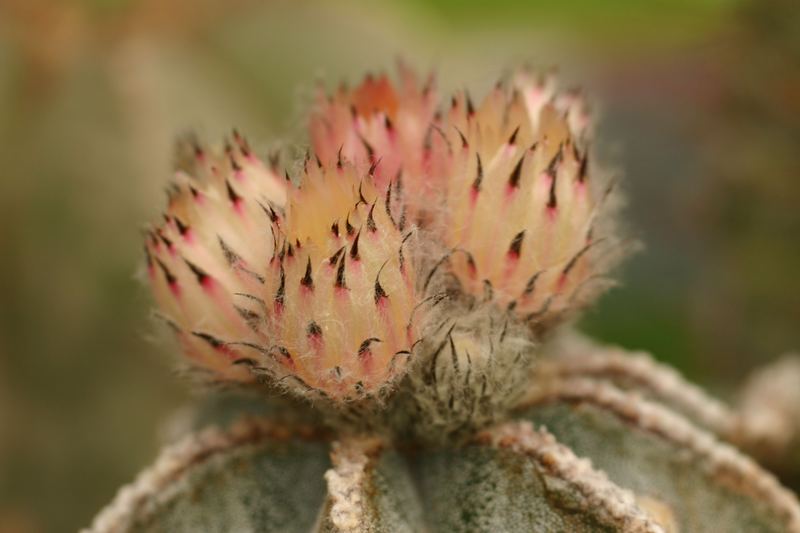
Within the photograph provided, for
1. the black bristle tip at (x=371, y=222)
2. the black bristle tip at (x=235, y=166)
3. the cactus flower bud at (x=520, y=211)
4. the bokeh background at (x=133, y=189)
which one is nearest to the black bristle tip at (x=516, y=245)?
the cactus flower bud at (x=520, y=211)

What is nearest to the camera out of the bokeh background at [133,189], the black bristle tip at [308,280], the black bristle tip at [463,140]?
the black bristle tip at [308,280]

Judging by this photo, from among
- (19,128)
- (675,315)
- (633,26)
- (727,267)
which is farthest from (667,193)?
(19,128)

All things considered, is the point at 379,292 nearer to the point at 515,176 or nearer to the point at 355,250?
the point at 355,250

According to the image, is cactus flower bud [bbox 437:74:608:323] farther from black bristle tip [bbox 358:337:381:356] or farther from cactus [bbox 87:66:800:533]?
black bristle tip [bbox 358:337:381:356]

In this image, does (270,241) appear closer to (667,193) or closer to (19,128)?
(19,128)

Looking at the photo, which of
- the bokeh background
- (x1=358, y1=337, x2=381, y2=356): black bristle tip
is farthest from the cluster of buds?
the bokeh background

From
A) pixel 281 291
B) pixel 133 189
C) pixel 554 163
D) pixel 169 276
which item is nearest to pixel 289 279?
pixel 281 291

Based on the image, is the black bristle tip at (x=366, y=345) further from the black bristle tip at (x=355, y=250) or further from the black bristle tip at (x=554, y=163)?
the black bristle tip at (x=554, y=163)
